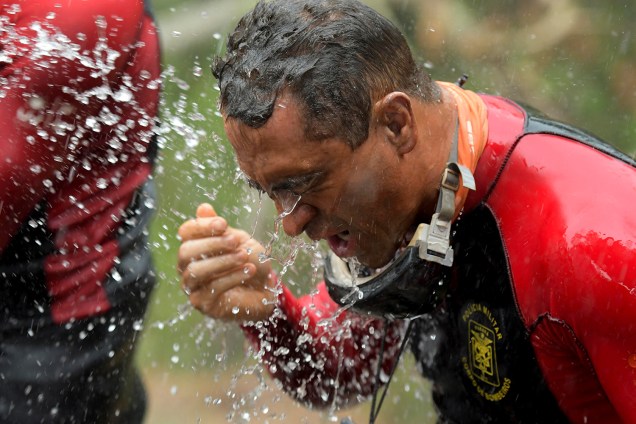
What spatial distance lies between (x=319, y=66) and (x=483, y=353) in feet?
2.36

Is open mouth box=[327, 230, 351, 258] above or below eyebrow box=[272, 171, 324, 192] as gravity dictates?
below

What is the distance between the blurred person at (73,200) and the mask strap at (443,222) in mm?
1060

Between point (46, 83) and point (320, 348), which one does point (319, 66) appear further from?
point (320, 348)

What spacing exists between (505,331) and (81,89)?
1275 mm

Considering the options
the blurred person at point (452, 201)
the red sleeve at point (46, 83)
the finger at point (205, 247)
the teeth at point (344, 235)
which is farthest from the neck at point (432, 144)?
the red sleeve at point (46, 83)

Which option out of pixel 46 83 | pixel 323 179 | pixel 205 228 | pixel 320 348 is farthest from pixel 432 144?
pixel 46 83

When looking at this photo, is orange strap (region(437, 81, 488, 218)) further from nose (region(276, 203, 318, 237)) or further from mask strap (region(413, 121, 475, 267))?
nose (region(276, 203, 318, 237))

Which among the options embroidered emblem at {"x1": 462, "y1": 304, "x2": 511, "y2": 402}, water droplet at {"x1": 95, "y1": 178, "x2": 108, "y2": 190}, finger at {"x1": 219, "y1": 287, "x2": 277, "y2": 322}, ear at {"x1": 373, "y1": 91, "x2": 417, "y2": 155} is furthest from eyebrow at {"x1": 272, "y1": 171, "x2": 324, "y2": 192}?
water droplet at {"x1": 95, "y1": 178, "x2": 108, "y2": 190}

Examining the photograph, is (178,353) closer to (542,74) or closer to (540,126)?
(542,74)

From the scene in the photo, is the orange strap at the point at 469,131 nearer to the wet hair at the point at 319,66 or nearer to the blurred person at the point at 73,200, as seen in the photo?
the wet hair at the point at 319,66

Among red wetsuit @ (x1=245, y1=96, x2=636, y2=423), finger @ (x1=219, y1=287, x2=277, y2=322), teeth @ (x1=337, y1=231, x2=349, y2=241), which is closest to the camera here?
red wetsuit @ (x1=245, y1=96, x2=636, y2=423)

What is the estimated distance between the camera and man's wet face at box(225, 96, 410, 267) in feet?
5.75

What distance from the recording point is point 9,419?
2496mm

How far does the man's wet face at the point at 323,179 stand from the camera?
1752 millimetres
